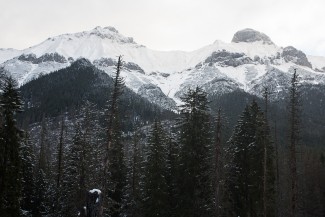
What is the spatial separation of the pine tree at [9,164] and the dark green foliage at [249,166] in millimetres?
20691

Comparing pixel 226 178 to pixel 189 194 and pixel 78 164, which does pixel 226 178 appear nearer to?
pixel 189 194

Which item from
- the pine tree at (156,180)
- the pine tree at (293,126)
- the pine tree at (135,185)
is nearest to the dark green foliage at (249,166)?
the pine tree at (293,126)

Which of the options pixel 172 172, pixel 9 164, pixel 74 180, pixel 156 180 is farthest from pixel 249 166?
pixel 9 164

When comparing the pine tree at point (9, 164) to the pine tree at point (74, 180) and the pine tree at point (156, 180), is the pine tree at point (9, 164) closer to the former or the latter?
the pine tree at point (74, 180)

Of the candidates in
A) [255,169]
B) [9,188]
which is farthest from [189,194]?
[9,188]

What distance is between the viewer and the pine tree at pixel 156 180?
42312 millimetres

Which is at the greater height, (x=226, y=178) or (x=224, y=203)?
(x=226, y=178)


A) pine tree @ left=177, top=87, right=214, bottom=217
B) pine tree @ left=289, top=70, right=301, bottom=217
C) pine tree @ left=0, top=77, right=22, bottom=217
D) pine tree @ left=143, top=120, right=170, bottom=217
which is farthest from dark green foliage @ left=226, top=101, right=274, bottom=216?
pine tree @ left=0, top=77, right=22, bottom=217

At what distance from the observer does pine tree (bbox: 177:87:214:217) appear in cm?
4016

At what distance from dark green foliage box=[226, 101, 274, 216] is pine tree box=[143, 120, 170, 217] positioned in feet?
22.4

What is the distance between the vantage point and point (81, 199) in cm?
4116

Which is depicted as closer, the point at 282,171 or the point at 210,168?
the point at 210,168

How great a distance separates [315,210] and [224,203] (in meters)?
40.3

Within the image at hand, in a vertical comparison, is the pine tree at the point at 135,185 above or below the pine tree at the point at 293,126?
below
